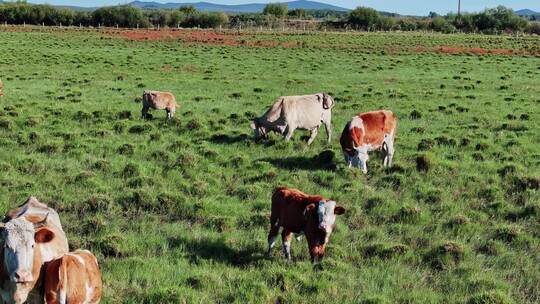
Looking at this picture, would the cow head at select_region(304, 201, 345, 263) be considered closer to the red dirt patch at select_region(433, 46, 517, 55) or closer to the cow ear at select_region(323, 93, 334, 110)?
the cow ear at select_region(323, 93, 334, 110)

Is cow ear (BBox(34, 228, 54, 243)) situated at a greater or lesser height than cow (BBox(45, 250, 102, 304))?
greater

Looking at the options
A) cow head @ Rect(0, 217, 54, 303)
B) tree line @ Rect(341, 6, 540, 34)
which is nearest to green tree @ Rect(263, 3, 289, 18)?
tree line @ Rect(341, 6, 540, 34)

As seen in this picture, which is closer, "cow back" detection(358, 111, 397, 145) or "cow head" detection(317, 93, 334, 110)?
"cow back" detection(358, 111, 397, 145)

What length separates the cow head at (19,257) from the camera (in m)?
5.00

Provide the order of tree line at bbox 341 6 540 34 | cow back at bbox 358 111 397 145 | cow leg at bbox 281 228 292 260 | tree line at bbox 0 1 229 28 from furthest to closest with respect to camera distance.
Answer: tree line at bbox 341 6 540 34 → tree line at bbox 0 1 229 28 → cow back at bbox 358 111 397 145 → cow leg at bbox 281 228 292 260

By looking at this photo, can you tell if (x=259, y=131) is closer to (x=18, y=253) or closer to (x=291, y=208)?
(x=291, y=208)

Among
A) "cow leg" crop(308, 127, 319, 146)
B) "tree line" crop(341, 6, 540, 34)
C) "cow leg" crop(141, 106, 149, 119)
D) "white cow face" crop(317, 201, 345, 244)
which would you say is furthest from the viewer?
"tree line" crop(341, 6, 540, 34)

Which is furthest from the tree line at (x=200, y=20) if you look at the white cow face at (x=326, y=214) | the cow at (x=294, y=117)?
the white cow face at (x=326, y=214)

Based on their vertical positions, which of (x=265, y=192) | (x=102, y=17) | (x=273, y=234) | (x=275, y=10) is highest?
(x=275, y=10)

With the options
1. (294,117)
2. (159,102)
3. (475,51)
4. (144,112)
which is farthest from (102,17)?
(294,117)

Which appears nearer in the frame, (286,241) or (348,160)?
(286,241)

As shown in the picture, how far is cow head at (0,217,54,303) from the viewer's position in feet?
16.4

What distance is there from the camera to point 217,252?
838 cm

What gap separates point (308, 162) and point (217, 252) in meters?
5.41
